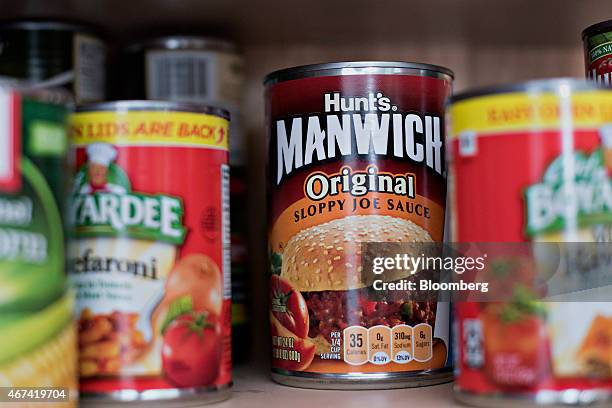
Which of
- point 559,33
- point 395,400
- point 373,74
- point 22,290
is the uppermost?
point 559,33

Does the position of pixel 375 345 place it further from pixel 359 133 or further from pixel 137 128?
pixel 137 128

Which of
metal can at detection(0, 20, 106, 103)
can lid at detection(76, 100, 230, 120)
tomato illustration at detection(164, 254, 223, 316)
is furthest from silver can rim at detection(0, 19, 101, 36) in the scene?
tomato illustration at detection(164, 254, 223, 316)

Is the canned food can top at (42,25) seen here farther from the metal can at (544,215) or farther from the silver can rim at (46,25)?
the metal can at (544,215)

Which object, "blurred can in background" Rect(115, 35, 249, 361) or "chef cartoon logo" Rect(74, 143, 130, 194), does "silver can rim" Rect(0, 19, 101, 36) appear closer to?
"blurred can in background" Rect(115, 35, 249, 361)

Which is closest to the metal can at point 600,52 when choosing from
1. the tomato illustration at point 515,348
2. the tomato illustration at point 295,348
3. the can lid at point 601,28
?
the can lid at point 601,28

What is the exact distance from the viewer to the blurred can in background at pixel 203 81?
1.15m

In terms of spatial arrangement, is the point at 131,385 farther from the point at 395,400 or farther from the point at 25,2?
the point at 25,2

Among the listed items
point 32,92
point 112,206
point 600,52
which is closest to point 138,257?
point 112,206

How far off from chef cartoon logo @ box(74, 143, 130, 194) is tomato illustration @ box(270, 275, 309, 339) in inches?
8.6

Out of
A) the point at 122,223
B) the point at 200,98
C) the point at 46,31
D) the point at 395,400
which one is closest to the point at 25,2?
the point at 46,31

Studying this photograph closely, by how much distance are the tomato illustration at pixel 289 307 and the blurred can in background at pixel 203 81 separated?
7.9 inches

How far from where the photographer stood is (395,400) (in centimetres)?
85

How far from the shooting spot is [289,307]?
927mm

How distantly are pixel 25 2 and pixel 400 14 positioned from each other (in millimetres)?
483
